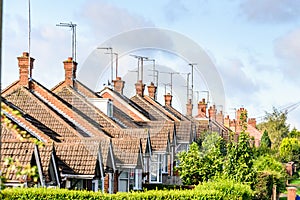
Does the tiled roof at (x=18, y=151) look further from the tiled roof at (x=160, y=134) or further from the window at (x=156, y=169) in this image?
the tiled roof at (x=160, y=134)

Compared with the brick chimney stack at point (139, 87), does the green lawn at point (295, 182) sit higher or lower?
lower

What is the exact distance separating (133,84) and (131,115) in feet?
31.7

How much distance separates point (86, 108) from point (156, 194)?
1300cm

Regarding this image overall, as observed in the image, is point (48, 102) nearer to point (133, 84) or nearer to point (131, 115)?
point (131, 115)

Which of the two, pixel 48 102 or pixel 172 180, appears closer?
pixel 48 102

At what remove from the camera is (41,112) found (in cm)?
2753

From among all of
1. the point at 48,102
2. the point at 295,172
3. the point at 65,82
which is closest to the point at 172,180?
the point at 65,82

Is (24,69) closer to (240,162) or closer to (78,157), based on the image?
(78,157)

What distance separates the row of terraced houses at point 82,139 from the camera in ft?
65.4

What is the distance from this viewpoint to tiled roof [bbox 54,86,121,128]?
32406 mm

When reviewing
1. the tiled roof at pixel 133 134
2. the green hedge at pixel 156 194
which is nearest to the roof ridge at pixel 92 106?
the tiled roof at pixel 133 134

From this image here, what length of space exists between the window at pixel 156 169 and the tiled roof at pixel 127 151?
8.40 metres

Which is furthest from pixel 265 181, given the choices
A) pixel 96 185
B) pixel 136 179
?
pixel 96 185

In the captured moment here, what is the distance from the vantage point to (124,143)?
27.8 meters
